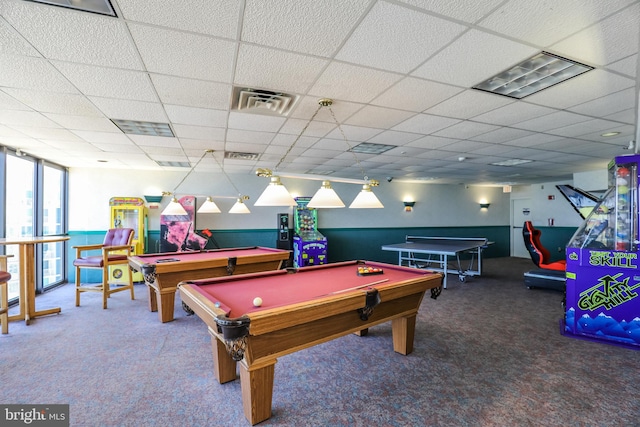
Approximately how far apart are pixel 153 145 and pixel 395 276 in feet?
13.3

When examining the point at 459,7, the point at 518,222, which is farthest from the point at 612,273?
the point at 518,222

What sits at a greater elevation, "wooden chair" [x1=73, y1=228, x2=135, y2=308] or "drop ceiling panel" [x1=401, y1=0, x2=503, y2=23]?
"drop ceiling panel" [x1=401, y1=0, x2=503, y2=23]

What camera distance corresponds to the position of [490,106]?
314cm

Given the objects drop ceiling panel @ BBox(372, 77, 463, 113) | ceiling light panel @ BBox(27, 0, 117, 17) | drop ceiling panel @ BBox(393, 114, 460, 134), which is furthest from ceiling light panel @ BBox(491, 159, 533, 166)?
ceiling light panel @ BBox(27, 0, 117, 17)

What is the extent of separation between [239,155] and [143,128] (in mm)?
1791

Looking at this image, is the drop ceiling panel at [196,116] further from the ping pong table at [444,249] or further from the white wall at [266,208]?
the ping pong table at [444,249]

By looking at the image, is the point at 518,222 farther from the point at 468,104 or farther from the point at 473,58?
the point at 473,58

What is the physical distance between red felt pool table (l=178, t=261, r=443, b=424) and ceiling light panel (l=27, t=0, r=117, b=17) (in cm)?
182

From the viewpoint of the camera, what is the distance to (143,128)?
→ 3861mm

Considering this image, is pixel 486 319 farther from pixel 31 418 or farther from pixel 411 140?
pixel 31 418

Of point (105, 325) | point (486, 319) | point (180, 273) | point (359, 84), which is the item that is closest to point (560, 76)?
point (359, 84)

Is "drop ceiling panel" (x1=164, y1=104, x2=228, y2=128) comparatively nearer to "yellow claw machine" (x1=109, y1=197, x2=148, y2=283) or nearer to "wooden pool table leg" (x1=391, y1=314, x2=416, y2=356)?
"wooden pool table leg" (x1=391, y1=314, x2=416, y2=356)

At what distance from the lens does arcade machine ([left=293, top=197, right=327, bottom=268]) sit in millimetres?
7141

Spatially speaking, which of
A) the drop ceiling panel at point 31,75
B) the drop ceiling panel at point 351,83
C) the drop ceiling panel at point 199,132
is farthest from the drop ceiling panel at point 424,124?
the drop ceiling panel at point 31,75
